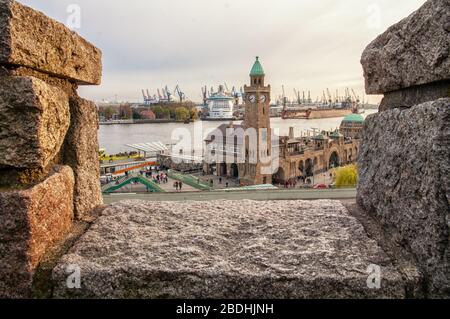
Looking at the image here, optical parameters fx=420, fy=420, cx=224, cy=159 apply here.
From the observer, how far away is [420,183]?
1094 mm

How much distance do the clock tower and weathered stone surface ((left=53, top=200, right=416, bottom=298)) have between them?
3250cm

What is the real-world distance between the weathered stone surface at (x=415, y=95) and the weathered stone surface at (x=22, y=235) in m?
1.16

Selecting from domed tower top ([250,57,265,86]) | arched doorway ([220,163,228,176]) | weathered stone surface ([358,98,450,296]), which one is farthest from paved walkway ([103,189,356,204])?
domed tower top ([250,57,265,86])

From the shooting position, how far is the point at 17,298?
1180mm

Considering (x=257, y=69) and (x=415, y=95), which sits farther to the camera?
(x=257, y=69)

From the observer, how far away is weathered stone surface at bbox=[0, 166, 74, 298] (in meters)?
1.14

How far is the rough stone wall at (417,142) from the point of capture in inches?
40.3

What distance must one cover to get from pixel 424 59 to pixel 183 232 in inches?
36.8

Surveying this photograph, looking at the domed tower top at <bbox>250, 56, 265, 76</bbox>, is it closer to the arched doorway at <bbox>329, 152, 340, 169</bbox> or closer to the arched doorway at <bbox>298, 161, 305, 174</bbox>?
the arched doorway at <bbox>298, 161, 305, 174</bbox>

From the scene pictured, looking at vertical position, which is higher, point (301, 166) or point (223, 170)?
point (301, 166)

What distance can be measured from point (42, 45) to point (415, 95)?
1175 mm

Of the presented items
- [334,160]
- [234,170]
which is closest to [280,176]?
[234,170]

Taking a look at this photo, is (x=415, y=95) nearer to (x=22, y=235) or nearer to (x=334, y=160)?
(x=22, y=235)

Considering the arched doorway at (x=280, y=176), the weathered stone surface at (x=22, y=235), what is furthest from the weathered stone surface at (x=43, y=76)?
the arched doorway at (x=280, y=176)
